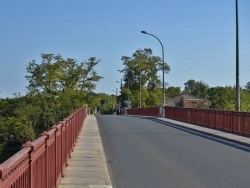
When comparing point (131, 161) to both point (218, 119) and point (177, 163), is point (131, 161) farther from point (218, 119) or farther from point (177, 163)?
point (218, 119)

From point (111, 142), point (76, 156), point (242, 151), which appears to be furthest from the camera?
A: point (111, 142)

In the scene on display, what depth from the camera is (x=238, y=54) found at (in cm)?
2709

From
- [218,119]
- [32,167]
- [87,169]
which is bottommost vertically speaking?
[87,169]

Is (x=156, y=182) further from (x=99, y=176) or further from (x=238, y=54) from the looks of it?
(x=238, y=54)

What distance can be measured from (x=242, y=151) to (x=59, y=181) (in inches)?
354

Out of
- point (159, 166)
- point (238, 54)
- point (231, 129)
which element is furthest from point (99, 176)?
point (238, 54)

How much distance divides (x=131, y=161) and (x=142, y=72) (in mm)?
96804

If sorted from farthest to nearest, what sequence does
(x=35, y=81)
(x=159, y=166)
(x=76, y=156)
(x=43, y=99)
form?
(x=35, y=81), (x=43, y=99), (x=76, y=156), (x=159, y=166)

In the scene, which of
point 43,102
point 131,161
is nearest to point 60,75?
point 43,102

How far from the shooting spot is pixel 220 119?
91.4 ft

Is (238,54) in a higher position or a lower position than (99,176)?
higher

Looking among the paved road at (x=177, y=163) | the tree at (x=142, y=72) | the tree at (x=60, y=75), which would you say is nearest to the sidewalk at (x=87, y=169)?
the paved road at (x=177, y=163)

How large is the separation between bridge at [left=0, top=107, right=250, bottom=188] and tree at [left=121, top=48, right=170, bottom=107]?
3354 inches

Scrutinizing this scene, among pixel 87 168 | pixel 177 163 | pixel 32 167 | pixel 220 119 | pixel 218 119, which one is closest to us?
pixel 32 167
